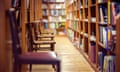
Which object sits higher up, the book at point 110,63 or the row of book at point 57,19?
the row of book at point 57,19

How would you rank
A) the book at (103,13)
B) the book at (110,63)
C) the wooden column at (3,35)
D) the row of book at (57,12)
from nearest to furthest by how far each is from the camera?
the wooden column at (3,35)
the book at (110,63)
the book at (103,13)
the row of book at (57,12)

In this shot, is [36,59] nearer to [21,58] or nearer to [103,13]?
[21,58]

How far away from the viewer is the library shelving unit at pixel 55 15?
10.7 meters

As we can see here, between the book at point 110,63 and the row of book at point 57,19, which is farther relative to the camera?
the row of book at point 57,19

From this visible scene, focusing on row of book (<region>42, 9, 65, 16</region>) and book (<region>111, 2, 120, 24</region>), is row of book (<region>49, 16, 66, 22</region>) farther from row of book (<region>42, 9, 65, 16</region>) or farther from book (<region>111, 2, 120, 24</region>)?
book (<region>111, 2, 120, 24</region>)

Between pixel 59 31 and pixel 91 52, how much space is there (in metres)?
6.50

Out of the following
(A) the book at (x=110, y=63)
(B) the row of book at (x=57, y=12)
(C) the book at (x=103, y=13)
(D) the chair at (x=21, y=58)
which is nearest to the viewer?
(D) the chair at (x=21, y=58)

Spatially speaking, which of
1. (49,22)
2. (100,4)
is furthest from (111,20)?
(49,22)

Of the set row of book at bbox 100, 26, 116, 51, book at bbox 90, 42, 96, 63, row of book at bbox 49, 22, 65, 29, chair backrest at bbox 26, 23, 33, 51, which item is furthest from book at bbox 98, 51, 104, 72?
row of book at bbox 49, 22, 65, 29

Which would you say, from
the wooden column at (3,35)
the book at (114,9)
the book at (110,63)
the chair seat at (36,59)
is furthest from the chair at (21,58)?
the book at (114,9)

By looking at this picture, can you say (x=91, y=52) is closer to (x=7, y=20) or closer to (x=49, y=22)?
(x=7, y=20)

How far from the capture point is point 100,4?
3.75 metres

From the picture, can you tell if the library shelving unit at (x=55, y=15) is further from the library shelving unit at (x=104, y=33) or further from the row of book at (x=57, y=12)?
the library shelving unit at (x=104, y=33)

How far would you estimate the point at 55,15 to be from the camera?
35.4ft
